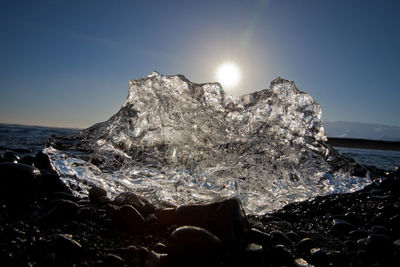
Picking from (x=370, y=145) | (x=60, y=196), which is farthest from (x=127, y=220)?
(x=370, y=145)

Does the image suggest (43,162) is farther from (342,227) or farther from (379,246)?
(379,246)

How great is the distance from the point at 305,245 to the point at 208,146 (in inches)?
99.7

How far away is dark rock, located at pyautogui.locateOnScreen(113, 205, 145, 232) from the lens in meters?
2.29

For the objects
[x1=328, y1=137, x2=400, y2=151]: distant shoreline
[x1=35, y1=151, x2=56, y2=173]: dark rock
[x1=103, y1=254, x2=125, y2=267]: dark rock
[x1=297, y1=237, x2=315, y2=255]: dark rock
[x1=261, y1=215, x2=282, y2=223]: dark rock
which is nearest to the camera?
[x1=103, y1=254, x2=125, y2=267]: dark rock

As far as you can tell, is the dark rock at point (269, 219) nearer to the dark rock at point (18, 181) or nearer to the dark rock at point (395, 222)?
the dark rock at point (395, 222)

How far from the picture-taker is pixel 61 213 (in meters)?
2.34

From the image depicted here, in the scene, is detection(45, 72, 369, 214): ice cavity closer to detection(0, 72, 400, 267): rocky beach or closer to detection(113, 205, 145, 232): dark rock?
detection(0, 72, 400, 267): rocky beach

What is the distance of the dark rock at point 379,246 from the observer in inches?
76.6

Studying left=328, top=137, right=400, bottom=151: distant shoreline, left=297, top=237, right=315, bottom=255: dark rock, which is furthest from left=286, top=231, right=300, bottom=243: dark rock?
left=328, top=137, right=400, bottom=151: distant shoreline

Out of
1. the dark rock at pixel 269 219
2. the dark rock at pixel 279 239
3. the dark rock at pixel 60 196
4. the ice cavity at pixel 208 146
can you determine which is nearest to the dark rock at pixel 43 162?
the ice cavity at pixel 208 146

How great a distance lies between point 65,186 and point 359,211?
3694 mm

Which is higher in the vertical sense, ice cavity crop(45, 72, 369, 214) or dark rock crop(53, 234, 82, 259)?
ice cavity crop(45, 72, 369, 214)

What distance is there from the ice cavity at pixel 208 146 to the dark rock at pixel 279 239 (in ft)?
4.51

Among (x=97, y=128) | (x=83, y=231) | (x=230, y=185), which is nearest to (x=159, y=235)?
(x=83, y=231)
